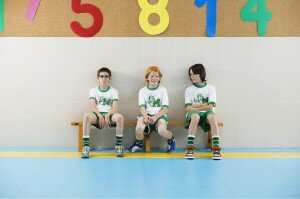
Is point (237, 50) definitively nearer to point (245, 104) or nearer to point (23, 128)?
point (245, 104)

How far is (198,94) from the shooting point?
5164mm

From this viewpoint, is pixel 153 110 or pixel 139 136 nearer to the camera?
pixel 139 136

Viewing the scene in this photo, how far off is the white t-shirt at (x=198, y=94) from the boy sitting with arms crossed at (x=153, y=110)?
314 mm

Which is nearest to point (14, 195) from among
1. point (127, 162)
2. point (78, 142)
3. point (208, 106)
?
point (127, 162)

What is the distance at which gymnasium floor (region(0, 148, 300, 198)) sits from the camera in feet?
10.4

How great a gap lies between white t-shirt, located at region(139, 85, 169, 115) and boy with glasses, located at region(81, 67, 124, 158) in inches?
14.9

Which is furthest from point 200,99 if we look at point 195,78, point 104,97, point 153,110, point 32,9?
point 32,9

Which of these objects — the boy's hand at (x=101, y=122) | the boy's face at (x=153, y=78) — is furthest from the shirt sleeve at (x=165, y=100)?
the boy's hand at (x=101, y=122)

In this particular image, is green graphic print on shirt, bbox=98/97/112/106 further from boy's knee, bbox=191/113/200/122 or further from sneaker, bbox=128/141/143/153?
boy's knee, bbox=191/113/200/122

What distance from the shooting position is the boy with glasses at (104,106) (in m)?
4.88

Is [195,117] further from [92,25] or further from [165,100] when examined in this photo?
[92,25]

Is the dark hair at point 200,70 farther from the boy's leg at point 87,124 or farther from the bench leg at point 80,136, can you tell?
the bench leg at point 80,136

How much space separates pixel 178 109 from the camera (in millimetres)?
5410

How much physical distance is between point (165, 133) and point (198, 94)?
751mm
